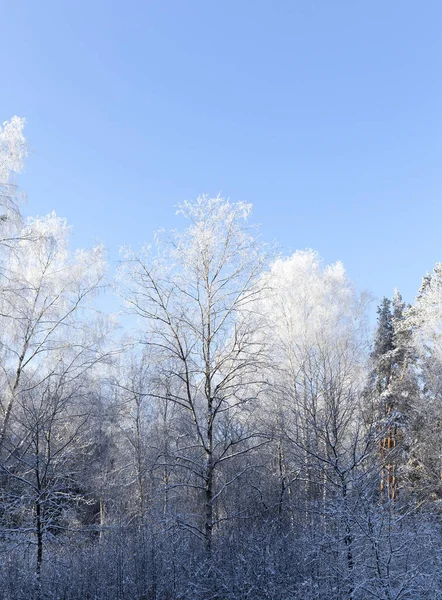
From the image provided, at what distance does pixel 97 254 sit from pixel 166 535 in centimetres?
1003

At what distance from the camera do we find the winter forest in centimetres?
773

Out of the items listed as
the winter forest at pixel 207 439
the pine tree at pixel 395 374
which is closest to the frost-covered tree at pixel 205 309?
the winter forest at pixel 207 439

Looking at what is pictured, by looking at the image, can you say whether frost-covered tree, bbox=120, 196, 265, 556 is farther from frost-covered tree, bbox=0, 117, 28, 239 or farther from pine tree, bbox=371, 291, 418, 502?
pine tree, bbox=371, 291, 418, 502

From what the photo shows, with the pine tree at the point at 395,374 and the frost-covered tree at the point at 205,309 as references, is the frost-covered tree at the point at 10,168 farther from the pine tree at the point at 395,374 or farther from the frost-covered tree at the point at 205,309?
the pine tree at the point at 395,374

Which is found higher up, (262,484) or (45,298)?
(45,298)

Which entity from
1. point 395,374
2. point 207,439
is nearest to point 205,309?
point 207,439

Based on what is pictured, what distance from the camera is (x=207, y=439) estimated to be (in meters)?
11.0

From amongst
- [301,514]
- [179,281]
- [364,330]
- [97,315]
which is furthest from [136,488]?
[179,281]

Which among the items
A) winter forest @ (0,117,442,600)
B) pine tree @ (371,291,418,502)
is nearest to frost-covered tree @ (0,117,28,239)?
winter forest @ (0,117,442,600)

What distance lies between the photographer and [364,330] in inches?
867

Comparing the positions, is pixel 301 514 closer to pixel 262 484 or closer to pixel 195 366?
pixel 262 484

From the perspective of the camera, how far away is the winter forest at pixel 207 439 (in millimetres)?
7730

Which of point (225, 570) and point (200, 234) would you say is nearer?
point (225, 570)

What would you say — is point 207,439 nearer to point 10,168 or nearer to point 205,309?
point 205,309
